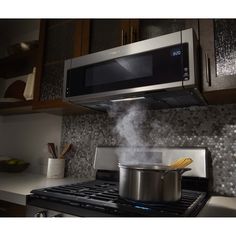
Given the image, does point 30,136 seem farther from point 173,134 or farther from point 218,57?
point 218,57

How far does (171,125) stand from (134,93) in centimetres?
41

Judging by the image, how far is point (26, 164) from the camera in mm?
1799

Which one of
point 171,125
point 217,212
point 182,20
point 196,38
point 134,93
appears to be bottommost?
point 217,212

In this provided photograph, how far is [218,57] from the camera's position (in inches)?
36.4

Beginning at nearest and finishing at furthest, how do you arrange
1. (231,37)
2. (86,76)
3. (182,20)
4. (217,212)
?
(217,212) < (231,37) < (182,20) < (86,76)

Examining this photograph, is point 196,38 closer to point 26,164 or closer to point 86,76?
point 86,76

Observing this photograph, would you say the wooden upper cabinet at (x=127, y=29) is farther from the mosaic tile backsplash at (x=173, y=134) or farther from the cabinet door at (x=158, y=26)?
the mosaic tile backsplash at (x=173, y=134)

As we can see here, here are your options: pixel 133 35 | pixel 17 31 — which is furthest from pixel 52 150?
pixel 17 31

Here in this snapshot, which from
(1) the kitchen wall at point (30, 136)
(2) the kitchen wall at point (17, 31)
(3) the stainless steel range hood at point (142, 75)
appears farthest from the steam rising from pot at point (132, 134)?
(2) the kitchen wall at point (17, 31)

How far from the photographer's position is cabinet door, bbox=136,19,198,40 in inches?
41.2

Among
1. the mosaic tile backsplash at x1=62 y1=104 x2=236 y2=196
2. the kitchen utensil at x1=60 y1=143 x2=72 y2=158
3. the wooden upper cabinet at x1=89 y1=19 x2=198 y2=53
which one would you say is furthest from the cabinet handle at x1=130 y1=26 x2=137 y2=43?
the kitchen utensil at x1=60 y1=143 x2=72 y2=158
